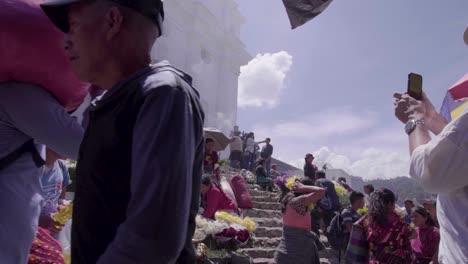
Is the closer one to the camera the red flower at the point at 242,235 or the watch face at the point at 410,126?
the watch face at the point at 410,126

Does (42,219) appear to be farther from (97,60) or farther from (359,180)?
(359,180)

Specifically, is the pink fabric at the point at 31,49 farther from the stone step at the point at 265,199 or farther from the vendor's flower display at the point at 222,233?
the stone step at the point at 265,199

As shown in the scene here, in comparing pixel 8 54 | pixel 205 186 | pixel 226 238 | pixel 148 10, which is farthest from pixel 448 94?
pixel 205 186

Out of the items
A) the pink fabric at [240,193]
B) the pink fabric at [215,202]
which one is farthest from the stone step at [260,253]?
the pink fabric at [215,202]

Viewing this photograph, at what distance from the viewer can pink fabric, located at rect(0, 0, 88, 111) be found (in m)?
1.54

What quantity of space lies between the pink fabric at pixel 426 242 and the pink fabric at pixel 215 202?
2790mm

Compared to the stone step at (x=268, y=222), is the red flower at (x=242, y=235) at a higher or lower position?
lower

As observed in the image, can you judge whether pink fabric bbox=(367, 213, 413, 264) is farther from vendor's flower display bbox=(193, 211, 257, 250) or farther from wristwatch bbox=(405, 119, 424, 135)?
wristwatch bbox=(405, 119, 424, 135)

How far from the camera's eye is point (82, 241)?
1.08 m

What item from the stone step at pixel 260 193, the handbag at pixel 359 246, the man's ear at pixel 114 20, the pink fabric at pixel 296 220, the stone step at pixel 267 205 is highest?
the stone step at pixel 260 193

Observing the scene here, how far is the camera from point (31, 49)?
157cm

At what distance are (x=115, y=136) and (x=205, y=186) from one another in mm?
5520

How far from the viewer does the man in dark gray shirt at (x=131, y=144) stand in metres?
0.93

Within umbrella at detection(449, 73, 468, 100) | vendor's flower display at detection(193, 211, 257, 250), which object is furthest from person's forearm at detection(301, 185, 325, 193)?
umbrella at detection(449, 73, 468, 100)
